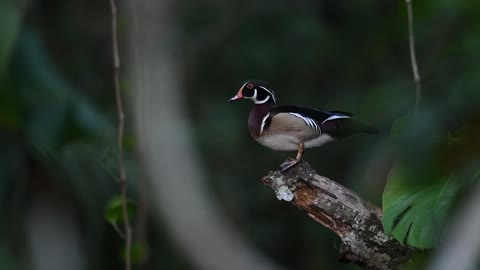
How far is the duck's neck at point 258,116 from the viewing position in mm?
2871

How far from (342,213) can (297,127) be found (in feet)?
0.88

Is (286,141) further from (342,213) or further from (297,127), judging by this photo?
(342,213)

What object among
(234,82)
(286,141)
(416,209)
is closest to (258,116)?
(286,141)

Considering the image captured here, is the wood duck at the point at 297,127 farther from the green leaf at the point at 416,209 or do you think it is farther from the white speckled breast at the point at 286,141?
the green leaf at the point at 416,209

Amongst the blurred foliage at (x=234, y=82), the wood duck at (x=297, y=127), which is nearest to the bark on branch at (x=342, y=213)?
the wood duck at (x=297, y=127)

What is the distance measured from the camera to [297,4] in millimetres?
7438

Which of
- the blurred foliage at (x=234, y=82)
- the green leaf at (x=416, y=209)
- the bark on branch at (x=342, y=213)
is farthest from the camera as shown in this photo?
the blurred foliage at (x=234, y=82)

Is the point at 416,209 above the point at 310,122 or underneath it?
underneath

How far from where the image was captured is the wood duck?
2.79 metres

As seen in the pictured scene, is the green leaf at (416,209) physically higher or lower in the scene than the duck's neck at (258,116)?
lower

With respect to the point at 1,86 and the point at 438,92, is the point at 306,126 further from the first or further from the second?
the point at 1,86

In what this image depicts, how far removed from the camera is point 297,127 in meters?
2.80

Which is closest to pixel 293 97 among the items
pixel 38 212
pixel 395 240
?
pixel 38 212

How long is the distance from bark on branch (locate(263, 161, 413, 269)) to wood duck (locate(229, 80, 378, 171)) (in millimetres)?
53
